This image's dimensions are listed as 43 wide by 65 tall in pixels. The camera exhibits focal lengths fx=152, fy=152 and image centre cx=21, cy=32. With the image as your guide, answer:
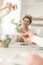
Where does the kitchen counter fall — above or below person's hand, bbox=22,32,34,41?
below

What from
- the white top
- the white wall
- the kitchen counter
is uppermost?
the white wall

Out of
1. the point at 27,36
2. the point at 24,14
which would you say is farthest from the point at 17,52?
the point at 24,14

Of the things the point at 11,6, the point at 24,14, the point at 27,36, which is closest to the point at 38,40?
the point at 27,36

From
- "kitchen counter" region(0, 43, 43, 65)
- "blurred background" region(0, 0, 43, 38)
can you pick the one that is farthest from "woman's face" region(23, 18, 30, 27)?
"kitchen counter" region(0, 43, 43, 65)

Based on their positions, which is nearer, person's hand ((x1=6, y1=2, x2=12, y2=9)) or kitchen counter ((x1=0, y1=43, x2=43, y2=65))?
kitchen counter ((x1=0, y1=43, x2=43, y2=65))

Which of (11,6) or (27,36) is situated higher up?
(11,6)

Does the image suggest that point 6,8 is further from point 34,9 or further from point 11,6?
point 34,9

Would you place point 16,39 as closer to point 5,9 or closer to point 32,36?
point 32,36

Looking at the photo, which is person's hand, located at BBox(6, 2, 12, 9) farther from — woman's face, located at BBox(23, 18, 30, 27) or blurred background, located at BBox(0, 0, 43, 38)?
woman's face, located at BBox(23, 18, 30, 27)

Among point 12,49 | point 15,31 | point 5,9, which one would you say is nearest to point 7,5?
point 5,9

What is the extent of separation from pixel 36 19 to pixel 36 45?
17 centimetres

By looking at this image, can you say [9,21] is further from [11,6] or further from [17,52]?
[17,52]

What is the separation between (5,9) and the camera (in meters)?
1.05

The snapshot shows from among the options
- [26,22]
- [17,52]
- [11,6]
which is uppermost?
[11,6]
